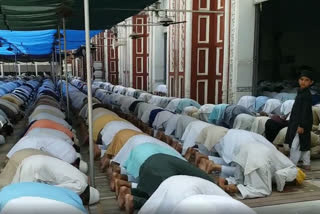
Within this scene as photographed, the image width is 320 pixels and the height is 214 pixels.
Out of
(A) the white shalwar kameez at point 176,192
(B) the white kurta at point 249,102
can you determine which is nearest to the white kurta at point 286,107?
(B) the white kurta at point 249,102

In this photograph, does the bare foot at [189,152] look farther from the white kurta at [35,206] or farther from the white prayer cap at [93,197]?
the white kurta at [35,206]

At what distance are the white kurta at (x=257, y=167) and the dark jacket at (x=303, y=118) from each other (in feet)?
2.56

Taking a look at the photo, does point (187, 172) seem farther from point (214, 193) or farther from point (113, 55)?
point (113, 55)

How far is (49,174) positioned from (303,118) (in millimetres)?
3390

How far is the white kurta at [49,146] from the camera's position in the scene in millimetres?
4324

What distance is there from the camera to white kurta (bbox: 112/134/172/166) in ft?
14.0

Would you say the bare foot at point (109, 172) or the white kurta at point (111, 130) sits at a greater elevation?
the white kurta at point (111, 130)

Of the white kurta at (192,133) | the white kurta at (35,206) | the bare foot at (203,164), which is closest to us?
the white kurta at (35,206)

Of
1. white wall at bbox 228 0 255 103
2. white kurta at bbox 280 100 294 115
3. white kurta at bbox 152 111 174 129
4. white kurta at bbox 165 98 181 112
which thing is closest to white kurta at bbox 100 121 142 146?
white kurta at bbox 152 111 174 129

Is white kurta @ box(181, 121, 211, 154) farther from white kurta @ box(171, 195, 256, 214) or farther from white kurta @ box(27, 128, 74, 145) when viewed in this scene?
white kurta @ box(171, 195, 256, 214)

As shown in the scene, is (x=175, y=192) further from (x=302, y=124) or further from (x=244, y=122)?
(x=244, y=122)

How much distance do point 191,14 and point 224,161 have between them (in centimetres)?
695

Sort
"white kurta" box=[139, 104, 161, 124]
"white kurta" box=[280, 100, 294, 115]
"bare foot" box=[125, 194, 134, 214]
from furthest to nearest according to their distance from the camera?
"white kurta" box=[280, 100, 294, 115] < "white kurta" box=[139, 104, 161, 124] < "bare foot" box=[125, 194, 134, 214]

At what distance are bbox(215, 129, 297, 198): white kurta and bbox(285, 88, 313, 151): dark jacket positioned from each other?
78 cm
